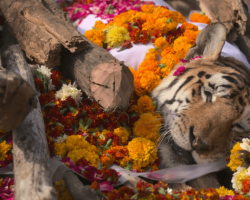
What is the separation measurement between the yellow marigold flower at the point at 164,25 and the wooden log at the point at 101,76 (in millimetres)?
1058

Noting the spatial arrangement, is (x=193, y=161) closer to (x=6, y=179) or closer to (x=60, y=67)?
(x=6, y=179)

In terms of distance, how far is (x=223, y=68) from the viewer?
239 cm

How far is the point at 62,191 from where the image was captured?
1554 mm

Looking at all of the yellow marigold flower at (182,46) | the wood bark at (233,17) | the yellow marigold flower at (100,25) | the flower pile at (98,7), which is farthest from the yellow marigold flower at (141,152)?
the wood bark at (233,17)

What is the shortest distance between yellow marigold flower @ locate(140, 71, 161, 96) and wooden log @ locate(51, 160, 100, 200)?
1.22m

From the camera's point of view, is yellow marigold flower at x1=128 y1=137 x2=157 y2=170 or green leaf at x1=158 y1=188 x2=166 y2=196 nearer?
green leaf at x1=158 y1=188 x2=166 y2=196

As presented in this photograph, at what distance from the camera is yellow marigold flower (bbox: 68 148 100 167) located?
1877 millimetres

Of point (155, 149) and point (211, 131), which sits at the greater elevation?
point (211, 131)

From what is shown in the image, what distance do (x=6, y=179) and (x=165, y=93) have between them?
153 centimetres

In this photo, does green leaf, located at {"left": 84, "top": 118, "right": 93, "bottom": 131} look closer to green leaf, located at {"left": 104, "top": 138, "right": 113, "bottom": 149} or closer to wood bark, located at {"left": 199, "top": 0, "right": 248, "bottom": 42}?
green leaf, located at {"left": 104, "top": 138, "right": 113, "bottom": 149}

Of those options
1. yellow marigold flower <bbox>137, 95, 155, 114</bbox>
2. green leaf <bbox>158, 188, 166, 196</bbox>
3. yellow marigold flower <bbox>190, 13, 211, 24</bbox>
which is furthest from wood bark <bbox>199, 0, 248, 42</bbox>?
green leaf <bbox>158, 188, 166, 196</bbox>

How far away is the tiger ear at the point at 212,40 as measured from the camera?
2473 millimetres

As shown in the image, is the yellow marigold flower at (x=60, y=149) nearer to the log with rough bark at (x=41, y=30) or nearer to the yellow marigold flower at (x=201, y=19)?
the log with rough bark at (x=41, y=30)

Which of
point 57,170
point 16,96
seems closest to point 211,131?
point 57,170
